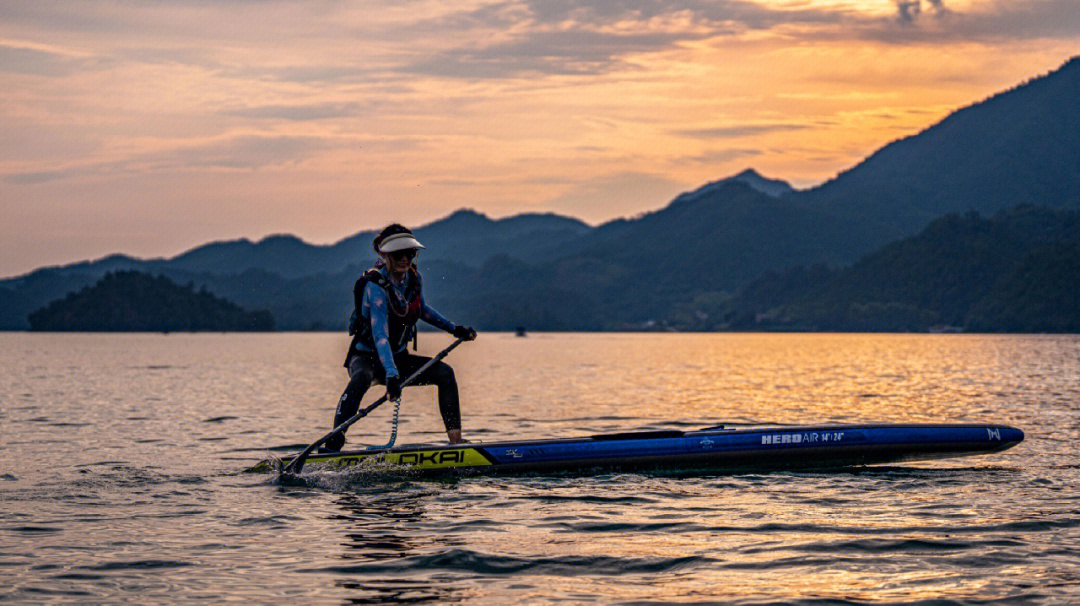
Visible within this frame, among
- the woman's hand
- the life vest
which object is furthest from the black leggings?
the woman's hand

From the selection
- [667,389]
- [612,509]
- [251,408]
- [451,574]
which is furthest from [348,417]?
[667,389]

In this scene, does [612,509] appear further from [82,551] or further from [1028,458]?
[1028,458]

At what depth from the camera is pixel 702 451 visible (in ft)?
48.5

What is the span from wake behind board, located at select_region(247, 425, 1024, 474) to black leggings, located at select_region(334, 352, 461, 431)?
0.52 meters

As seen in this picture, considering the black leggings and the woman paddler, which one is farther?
the black leggings

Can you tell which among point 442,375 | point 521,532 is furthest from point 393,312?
point 521,532

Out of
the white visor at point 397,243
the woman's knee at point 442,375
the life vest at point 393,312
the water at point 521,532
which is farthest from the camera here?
the woman's knee at point 442,375

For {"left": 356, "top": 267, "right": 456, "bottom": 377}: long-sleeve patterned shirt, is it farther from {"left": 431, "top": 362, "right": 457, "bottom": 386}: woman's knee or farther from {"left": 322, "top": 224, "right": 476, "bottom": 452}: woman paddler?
{"left": 431, "top": 362, "right": 457, "bottom": 386}: woman's knee

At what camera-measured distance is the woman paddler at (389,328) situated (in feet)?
45.8

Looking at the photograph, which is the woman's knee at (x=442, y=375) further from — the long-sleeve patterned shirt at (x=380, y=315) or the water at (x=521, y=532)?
the water at (x=521, y=532)

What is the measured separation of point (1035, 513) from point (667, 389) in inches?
1183

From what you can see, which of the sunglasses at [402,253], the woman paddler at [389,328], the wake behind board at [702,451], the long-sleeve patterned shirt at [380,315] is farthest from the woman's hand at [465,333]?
the wake behind board at [702,451]

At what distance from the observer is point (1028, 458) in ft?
54.8

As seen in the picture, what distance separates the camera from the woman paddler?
1395 centimetres
